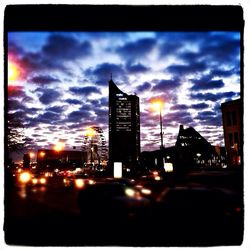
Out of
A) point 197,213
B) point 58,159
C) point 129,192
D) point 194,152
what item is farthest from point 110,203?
point 58,159

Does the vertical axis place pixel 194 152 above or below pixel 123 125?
below

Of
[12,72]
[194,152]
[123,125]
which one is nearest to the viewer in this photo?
[12,72]

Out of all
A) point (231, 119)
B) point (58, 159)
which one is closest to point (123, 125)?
point (58, 159)

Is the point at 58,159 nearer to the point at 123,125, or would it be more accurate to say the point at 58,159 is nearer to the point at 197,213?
the point at 197,213

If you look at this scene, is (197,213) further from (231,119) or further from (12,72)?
(231,119)

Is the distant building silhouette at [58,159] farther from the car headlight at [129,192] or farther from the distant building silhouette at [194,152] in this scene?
the car headlight at [129,192]

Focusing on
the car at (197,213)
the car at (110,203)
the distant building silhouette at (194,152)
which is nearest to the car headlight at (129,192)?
the car at (110,203)

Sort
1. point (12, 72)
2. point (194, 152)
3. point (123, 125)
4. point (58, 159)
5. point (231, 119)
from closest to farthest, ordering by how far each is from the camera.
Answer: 1. point (12, 72)
2. point (231, 119)
3. point (194, 152)
4. point (58, 159)
5. point (123, 125)

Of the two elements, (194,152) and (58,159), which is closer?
(194,152)

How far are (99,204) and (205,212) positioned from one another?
2737 mm

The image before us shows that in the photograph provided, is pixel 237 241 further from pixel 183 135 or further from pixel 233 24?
pixel 183 135

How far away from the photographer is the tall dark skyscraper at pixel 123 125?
114 m

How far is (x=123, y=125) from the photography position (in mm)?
140750

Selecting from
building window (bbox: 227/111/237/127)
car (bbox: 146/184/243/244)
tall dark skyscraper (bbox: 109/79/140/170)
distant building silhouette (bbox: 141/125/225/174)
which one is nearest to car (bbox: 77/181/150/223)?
car (bbox: 146/184/243/244)
